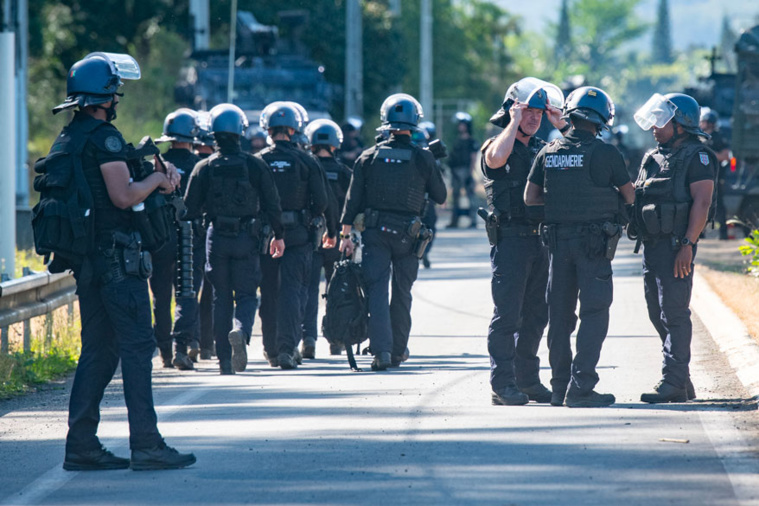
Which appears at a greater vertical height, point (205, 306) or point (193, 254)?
point (193, 254)

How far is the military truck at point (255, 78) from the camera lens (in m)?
23.6

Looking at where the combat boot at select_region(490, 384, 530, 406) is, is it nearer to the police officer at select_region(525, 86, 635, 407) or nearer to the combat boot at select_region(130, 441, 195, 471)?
the police officer at select_region(525, 86, 635, 407)

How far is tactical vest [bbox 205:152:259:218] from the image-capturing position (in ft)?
35.4

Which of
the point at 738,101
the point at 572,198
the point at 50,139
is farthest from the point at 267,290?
the point at 50,139

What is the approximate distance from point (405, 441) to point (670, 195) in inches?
94.3

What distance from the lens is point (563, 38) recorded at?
174m

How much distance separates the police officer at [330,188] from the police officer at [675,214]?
3.15 metres

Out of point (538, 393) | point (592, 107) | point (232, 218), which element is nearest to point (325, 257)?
point (232, 218)

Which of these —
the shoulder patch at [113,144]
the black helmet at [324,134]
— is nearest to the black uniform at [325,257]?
the black helmet at [324,134]

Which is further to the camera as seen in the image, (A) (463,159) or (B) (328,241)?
(A) (463,159)

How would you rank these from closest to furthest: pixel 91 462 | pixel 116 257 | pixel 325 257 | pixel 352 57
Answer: pixel 116 257, pixel 91 462, pixel 325 257, pixel 352 57

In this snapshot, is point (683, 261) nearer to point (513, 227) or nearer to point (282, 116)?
point (513, 227)

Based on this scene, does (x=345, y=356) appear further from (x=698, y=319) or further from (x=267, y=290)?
(x=698, y=319)

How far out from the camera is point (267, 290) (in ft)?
37.8
